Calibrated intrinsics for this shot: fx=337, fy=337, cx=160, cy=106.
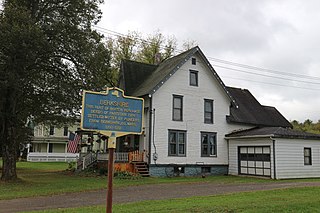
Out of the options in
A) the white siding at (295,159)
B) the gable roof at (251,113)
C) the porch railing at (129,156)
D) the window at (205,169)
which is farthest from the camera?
the gable roof at (251,113)

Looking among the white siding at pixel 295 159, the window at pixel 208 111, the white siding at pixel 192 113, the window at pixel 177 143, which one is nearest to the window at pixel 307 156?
the white siding at pixel 295 159

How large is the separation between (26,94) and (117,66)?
1924 centimetres

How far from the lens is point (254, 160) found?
25125 mm

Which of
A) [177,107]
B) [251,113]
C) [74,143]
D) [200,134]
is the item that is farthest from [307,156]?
[74,143]

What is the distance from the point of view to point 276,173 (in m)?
23.3

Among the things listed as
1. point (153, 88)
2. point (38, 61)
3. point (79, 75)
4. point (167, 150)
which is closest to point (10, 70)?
point (38, 61)

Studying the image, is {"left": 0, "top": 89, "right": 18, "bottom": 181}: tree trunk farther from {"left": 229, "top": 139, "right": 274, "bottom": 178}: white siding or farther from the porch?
{"left": 229, "top": 139, "right": 274, "bottom": 178}: white siding

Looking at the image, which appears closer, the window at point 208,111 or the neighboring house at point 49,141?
the window at point 208,111

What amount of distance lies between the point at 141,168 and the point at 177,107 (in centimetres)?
561

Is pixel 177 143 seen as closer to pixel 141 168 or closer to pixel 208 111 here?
pixel 141 168

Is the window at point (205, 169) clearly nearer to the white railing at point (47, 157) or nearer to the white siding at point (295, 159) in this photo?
the white siding at point (295, 159)

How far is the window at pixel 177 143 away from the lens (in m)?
25.7

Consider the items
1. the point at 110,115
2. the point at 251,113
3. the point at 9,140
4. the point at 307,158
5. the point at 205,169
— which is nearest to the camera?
the point at 110,115

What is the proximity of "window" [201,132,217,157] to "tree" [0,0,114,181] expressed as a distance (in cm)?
1022
